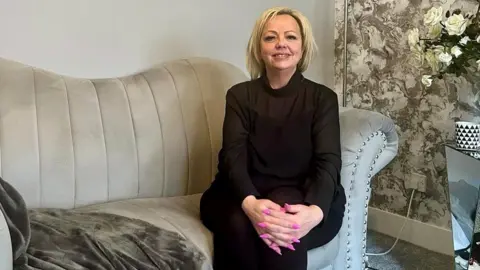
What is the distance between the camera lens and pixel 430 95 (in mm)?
2785

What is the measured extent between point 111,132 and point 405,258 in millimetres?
1439

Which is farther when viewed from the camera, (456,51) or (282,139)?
(456,51)

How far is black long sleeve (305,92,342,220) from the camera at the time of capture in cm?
195

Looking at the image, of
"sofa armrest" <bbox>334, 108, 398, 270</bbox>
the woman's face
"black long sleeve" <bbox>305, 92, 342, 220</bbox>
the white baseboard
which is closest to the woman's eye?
the woman's face

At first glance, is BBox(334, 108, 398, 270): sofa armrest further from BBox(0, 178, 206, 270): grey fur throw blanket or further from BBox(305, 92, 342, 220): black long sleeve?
BBox(0, 178, 206, 270): grey fur throw blanket

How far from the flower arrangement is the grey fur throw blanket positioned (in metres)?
1.18

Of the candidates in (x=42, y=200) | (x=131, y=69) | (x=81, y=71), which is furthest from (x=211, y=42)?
(x=42, y=200)

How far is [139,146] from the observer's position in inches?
92.6

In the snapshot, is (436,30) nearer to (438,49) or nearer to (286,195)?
(438,49)

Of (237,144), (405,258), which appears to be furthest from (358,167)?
(405,258)

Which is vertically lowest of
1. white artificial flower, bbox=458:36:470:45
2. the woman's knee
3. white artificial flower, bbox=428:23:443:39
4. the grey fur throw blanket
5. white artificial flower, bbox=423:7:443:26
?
the grey fur throw blanket

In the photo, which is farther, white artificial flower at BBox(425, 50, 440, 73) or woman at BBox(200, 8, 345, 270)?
white artificial flower at BBox(425, 50, 440, 73)

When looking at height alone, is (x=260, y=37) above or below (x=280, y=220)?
above

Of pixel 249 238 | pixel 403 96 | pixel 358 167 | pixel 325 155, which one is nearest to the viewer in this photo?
pixel 249 238
